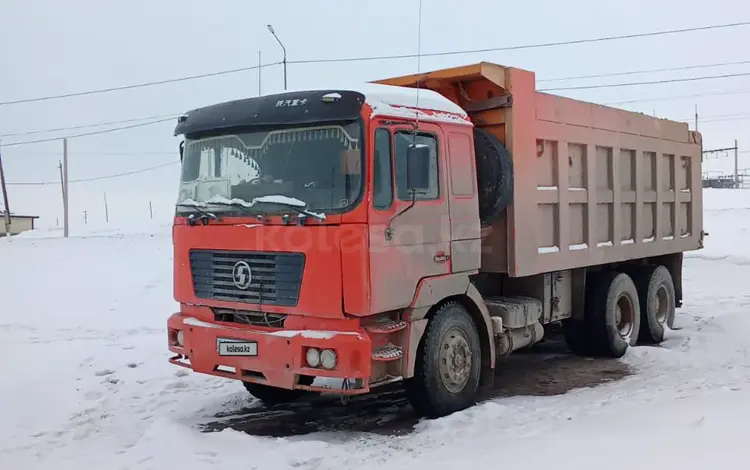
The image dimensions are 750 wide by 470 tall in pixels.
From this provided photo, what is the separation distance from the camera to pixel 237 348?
6016 mm

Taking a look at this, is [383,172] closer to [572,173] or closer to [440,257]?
[440,257]

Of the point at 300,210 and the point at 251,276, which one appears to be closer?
the point at 300,210

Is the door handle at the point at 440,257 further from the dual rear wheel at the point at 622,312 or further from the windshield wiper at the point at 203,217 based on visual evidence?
the dual rear wheel at the point at 622,312

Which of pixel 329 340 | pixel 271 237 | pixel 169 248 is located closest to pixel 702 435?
pixel 329 340

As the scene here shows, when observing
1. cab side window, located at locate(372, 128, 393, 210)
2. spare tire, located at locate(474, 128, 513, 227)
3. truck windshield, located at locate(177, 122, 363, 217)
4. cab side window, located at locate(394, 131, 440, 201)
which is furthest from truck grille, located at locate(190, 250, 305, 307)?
spare tire, located at locate(474, 128, 513, 227)

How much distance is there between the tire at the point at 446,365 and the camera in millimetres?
6211

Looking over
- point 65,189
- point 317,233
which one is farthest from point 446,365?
point 65,189

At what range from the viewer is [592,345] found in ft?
30.2

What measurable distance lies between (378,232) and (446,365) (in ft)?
4.89

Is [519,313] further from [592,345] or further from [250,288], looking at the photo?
[250,288]

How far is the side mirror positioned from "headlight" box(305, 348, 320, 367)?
57.5 inches

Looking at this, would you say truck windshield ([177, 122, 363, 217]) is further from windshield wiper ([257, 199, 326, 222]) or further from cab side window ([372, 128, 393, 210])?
cab side window ([372, 128, 393, 210])

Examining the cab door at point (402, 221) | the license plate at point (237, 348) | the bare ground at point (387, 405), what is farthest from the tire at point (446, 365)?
the license plate at point (237, 348)

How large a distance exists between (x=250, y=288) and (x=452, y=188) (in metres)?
1.93
